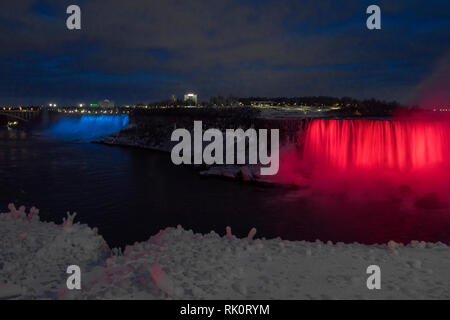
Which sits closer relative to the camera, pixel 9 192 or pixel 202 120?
pixel 9 192

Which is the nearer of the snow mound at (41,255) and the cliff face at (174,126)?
the snow mound at (41,255)

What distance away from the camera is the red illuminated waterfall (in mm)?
32000

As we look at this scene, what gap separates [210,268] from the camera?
7.44 metres

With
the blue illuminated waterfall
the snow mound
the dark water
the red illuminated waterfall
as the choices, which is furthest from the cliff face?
the snow mound

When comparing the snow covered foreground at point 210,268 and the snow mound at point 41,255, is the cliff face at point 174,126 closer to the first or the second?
the snow covered foreground at point 210,268

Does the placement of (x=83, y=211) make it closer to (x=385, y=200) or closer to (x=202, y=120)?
(x=385, y=200)

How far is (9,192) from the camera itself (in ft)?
84.7

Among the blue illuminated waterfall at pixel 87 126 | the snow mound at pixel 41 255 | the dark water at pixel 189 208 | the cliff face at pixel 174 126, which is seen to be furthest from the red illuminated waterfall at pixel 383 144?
the blue illuminated waterfall at pixel 87 126

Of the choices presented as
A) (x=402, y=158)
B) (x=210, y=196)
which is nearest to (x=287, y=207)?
(x=210, y=196)

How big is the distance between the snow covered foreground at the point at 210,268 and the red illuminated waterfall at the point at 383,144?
81.5 ft

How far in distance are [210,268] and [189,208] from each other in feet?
50.2

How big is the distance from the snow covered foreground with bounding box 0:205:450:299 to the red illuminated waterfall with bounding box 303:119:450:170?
978 inches

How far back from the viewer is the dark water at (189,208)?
17797mm
